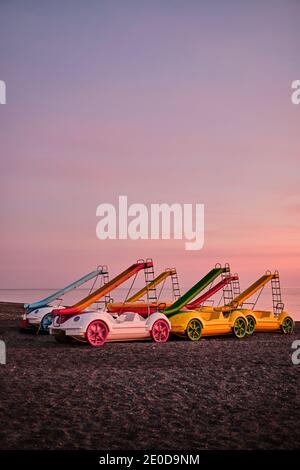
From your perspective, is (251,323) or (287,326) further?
(287,326)

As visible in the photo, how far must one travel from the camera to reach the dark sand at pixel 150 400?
8266mm

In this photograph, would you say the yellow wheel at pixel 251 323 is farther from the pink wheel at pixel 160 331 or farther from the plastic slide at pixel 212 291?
the pink wheel at pixel 160 331

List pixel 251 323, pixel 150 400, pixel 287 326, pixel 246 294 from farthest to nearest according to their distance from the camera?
A: pixel 246 294
pixel 287 326
pixel 251 323
pixel 150 400

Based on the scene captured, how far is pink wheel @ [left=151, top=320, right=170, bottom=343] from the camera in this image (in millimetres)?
19375

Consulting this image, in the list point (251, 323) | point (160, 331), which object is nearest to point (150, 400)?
point (160, 331)

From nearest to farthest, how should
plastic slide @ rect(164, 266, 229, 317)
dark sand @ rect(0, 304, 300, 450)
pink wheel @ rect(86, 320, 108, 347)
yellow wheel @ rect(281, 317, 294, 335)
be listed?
dark sand @ rect(0, 304, 300, 450)
pink wheel @ rect(86, 320, 108, 347)
plastic slide @ rect(164, 266, 229, 317)
yellow wheel @ rect(281, 317, 294, 335)

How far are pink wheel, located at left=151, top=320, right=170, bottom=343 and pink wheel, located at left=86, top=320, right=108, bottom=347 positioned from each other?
190 centimetres

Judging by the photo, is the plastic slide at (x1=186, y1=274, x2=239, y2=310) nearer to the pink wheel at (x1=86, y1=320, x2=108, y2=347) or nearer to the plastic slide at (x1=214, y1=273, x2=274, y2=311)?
the plastic slide at (x1=214, y1=273, x2=274, y2=311)

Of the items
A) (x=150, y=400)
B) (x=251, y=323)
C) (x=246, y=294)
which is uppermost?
(x=246, y=294)

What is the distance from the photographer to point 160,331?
19562mm

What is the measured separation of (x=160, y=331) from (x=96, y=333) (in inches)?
99.1

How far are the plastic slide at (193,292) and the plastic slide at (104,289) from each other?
170cm

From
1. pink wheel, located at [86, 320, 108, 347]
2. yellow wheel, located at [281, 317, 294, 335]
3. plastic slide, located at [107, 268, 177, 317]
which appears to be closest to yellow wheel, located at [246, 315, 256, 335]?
yellow wheel, located at [281, 317, 294, 335]

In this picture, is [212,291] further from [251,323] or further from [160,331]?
[160,331]
